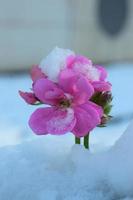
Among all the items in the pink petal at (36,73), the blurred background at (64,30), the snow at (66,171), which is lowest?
the blurred background at (64,30)

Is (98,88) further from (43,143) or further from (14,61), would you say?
(14,61)

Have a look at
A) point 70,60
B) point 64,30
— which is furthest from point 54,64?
point 64,30

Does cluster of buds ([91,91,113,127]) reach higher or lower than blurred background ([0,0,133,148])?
higher

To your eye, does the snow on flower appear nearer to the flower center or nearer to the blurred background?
the flower center

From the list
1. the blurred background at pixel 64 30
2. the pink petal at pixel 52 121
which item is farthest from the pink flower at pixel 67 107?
the blurred background at pixel 64 30

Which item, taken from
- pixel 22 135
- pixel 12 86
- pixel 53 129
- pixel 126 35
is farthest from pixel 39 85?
pixel 126 35

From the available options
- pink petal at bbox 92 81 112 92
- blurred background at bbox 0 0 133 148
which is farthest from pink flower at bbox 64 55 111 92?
blurred background at bbox 0 0 133 148

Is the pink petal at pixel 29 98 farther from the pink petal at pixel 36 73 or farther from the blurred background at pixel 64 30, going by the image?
the blurred background at pixel 64 30
